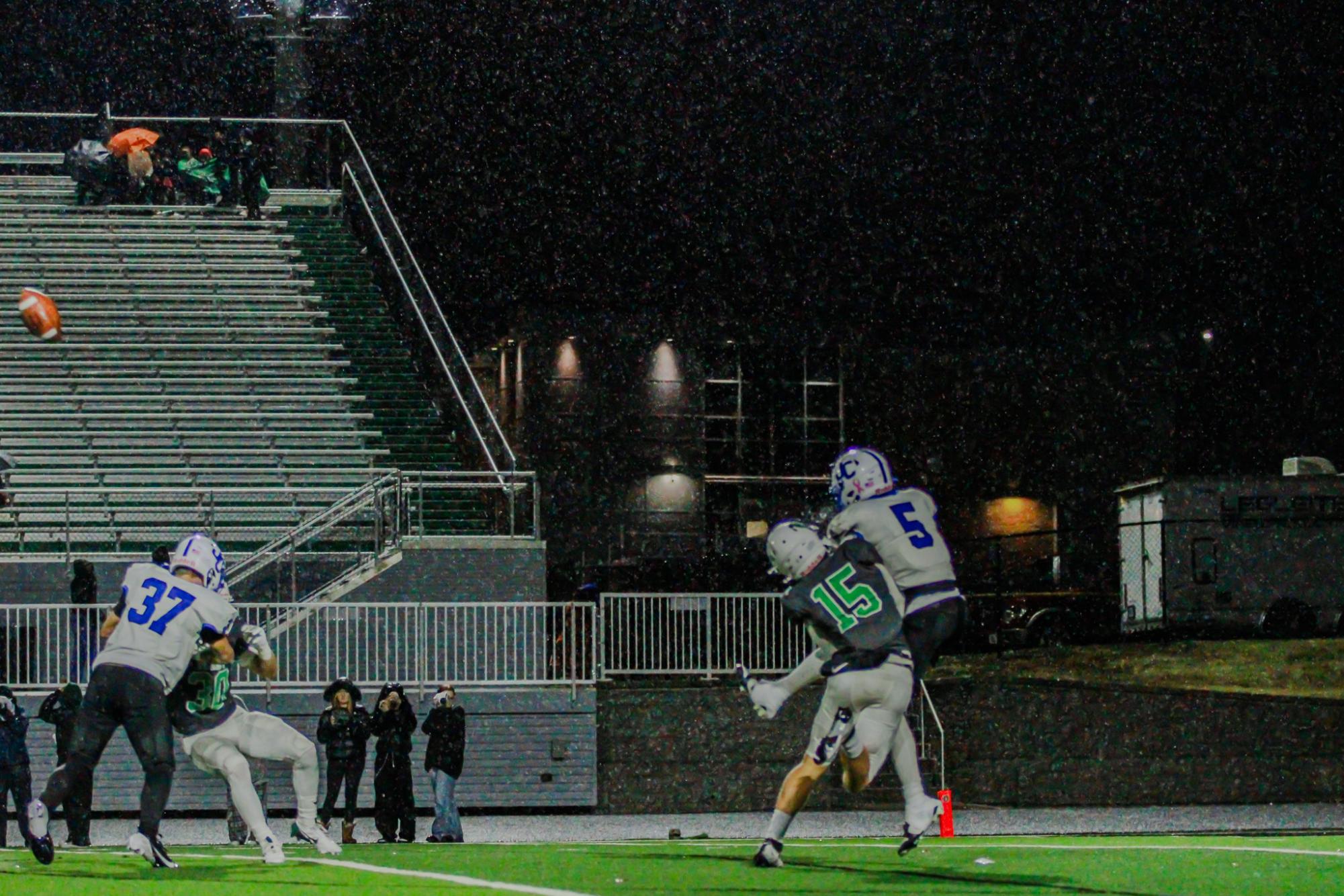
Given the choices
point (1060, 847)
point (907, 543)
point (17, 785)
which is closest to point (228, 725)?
point (907, 543)

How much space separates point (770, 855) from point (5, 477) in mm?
17050

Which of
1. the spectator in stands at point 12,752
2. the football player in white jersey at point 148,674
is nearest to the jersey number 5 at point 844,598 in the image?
the football player in white jersey at point 148,674

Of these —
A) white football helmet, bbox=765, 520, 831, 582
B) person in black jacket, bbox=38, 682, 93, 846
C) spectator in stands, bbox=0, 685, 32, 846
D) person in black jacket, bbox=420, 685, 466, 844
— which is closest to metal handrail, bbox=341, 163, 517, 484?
person in black jacket, bbox=420, 685, 466, 844

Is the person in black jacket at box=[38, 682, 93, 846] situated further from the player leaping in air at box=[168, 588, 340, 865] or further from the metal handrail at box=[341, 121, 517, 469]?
the metal handrail at box=[341, 121, 517, 469]

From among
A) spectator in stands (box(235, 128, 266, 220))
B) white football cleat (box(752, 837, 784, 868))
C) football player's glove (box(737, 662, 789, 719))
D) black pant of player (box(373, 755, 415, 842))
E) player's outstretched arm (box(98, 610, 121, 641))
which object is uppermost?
spectator in stands (box(235, 128, 266, 220))

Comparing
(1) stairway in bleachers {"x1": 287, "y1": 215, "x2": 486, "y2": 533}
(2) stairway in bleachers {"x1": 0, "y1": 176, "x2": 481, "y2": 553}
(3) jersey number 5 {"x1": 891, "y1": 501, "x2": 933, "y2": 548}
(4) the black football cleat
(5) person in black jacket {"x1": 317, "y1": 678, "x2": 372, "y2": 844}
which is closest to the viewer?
(3) jersey number 5 {"x1": 891, "y1": 501, "x2": 933, "y2": 548}

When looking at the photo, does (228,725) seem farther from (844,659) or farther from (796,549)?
(844,659)

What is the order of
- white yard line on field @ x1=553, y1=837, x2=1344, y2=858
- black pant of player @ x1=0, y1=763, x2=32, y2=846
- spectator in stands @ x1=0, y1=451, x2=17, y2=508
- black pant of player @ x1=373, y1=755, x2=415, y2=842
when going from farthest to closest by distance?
spectator in stands @ x1=0, y1=451, x2=17, y2=508 < black pant of player @ x1=373, y1=755, x2=415, y2=842 < black pant of player @ x1=0, y1=763, x2=32, y2=846 < white yard line on field @ x1=553, y1=837, x2=1344, y2=858

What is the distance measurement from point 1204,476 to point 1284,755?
7519 millimetres

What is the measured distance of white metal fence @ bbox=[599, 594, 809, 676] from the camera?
73.3 feet

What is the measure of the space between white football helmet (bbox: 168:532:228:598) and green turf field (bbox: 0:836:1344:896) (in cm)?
168

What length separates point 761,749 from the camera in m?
22.2

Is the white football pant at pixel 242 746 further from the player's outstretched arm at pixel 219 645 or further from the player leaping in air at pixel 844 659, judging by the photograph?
the player leaping in air at pixel 844 659

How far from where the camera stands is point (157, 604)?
34.1ft
